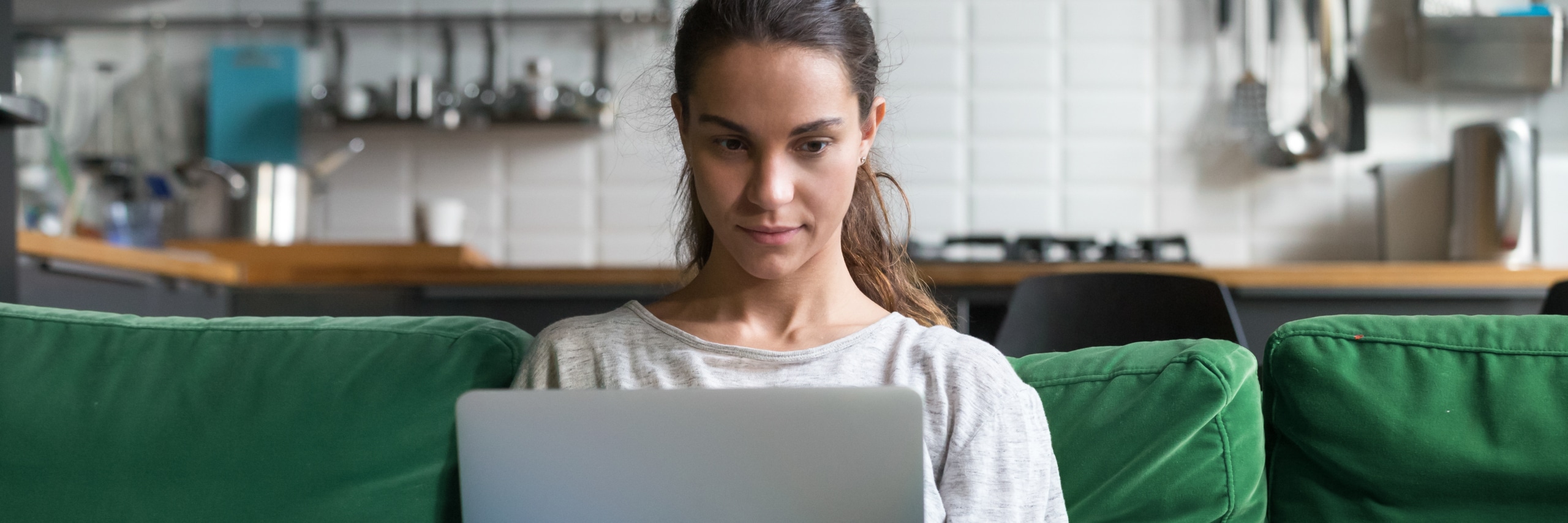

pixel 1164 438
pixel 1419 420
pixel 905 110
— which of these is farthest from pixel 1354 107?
pixel 1164 438

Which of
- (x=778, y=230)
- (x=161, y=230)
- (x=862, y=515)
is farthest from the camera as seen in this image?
(x=161, y=230)

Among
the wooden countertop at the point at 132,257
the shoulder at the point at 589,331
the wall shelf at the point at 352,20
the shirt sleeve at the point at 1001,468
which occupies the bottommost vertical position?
the shirt sleeve at the point at 1001,468

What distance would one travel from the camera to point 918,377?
1.00 m

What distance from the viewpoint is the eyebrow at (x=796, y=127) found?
98 centimetres

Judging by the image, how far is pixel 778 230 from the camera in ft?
3.30

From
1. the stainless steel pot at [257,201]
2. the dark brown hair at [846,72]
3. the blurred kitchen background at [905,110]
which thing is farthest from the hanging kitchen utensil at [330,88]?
the dark brown hair at [846,72]

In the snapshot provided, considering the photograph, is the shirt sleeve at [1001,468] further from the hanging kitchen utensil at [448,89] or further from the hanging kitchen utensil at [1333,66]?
the hanging kitchen utensil at [1333,66]

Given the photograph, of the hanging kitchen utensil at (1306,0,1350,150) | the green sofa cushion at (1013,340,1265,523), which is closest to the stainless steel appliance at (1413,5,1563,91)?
the hanging kitchen utensil at (1306,0,1350,150)

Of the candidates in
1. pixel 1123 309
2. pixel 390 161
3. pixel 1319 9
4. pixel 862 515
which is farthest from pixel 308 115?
pixel 862 515

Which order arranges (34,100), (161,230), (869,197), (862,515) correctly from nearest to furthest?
(862,515), (869,197), (34,100), (161,230)

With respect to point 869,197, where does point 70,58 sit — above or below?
above

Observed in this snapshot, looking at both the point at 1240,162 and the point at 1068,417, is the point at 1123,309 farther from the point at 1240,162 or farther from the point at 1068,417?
the point at 1240,162

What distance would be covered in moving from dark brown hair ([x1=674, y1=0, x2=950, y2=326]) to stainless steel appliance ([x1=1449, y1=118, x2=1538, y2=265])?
2.61 meters

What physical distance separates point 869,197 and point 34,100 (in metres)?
1.18
